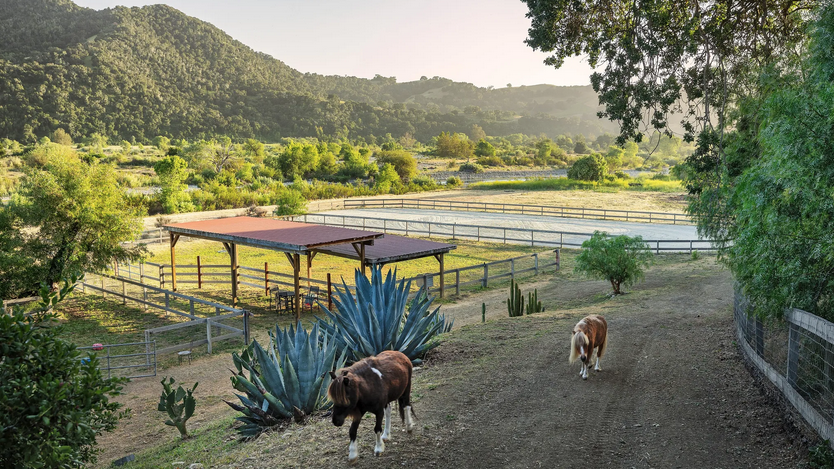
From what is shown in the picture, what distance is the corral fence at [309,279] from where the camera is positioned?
19203 mm

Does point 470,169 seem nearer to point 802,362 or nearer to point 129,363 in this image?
point 129,363

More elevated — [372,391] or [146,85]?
[146,85]

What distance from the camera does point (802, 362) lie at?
18.7 ft

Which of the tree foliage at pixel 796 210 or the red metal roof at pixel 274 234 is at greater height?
the tree foliage at pixel 796 210

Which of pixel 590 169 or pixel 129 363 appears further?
pixel 590 169

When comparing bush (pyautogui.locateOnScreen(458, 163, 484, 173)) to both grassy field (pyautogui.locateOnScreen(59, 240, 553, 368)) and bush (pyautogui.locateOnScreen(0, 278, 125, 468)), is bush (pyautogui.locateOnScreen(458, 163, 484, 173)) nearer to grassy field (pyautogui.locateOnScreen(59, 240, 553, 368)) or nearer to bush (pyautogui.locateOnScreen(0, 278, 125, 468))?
grassy field (pyautogui.locateOnScreen(59, 240, 553, 368))

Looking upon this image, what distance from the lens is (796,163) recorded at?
17.7 feet

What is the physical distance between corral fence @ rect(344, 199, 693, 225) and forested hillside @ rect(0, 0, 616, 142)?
69878 mm

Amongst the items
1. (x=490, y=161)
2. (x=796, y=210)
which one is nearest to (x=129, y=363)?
(x=796, y=210)

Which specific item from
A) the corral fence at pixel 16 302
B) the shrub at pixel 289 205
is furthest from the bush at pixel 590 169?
the corral fence at pixel 16 302

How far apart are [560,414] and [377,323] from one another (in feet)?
9.42

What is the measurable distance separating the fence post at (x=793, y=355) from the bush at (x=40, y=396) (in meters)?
6.13

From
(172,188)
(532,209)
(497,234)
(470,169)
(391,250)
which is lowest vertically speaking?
(497,234)

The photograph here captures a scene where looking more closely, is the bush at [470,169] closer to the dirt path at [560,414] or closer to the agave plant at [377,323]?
the dirt path at [560,414]
